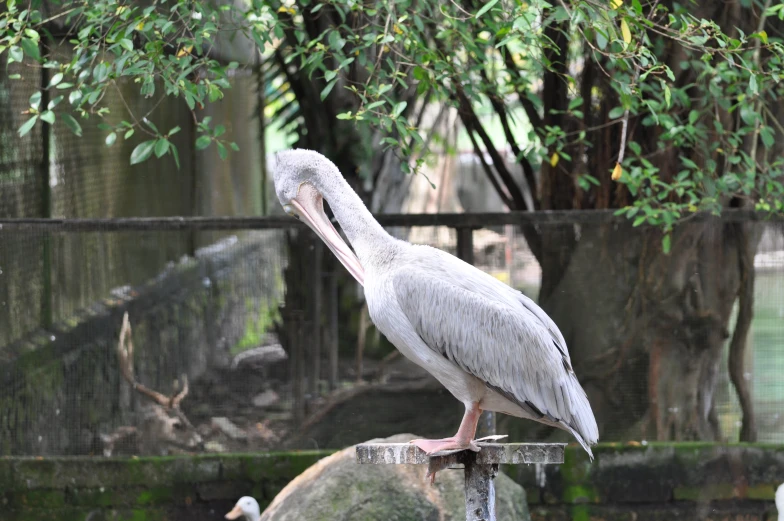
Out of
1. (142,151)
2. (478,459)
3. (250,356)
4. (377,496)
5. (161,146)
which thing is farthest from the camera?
(250,356)

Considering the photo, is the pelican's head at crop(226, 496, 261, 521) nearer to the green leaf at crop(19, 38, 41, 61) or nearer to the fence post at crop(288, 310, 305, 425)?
the fence post at crop(288, 310, 305, 425)

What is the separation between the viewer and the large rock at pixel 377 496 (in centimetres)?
558

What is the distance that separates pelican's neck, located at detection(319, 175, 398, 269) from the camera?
4027 mm

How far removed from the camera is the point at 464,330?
3906mm

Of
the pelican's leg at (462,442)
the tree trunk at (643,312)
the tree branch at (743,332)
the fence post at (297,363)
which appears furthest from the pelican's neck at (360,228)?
the tree branch at (743,332)

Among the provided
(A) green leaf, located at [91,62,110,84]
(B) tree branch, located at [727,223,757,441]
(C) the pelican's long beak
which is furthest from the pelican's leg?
(B) tree branch, located at [727,223,757,441]

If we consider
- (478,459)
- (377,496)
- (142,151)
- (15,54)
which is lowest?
(377,496)

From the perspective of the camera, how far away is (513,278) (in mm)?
6715

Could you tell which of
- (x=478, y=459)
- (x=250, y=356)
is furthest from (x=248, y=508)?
(x=478, y=459)

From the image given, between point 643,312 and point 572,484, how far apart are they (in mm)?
1302

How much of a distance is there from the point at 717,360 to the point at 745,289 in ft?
1.76

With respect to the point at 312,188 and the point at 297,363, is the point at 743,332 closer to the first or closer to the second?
the point at 297,363

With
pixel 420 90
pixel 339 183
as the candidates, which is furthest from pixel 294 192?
pixel 420 90

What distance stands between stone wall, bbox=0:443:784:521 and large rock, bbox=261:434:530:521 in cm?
88
